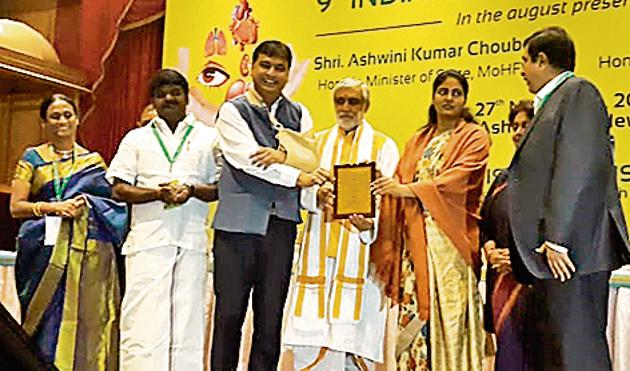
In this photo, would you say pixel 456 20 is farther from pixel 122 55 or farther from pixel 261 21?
pixel 122 55

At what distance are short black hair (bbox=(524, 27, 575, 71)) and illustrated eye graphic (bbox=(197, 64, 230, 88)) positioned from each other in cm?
306

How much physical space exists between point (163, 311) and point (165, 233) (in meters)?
0.30

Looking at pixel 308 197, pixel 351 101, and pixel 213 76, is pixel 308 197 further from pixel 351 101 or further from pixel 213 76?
pixel 213 76

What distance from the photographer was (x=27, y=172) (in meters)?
3.37

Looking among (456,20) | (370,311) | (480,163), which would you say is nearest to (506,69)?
(456,20)

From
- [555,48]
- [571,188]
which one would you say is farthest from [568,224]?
[555,48]

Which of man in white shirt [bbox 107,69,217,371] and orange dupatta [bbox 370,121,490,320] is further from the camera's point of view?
man in white shirt [bbox 107,69,217,371]

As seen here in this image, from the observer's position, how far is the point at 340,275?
3.11 m

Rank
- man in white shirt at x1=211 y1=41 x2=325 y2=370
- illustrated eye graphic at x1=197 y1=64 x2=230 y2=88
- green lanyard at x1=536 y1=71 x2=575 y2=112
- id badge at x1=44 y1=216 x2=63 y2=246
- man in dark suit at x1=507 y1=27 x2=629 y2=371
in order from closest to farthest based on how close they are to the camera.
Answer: man in dark suit at x1=507 y1=27 x2=629 y2=371 < green lanyard at x1=536 y1=71 x2=575 y2=112 < man in white shirt at x1=211 y1=41 x2=325 y2=370 < id badge at x1=44 y1=216 x2=63 y2=246 < illustrated eye graphic at x1=197 y1=64 x2=230 y2=88

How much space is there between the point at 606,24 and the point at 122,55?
3269 mm

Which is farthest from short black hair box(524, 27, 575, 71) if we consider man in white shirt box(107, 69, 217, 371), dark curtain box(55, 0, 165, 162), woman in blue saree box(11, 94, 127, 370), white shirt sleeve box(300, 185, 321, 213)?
dark curtain box(55, 0, 165, 162)

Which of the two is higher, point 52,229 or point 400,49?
point 400,49

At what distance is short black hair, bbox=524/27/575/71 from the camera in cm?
238

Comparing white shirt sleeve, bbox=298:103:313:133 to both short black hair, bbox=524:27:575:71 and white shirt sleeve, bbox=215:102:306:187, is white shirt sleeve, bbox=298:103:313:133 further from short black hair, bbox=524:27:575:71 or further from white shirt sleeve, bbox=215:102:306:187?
short black hair, bbox=524:27:575:71
